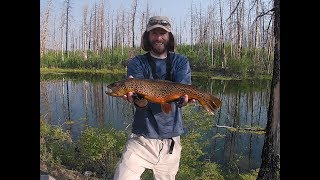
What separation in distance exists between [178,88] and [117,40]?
832 mm

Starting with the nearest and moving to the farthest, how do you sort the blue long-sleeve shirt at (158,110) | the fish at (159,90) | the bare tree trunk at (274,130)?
the fish at (159,90) → the blue long-sleeve shirt at (158,110) → the bare tree trunk at (274,130)

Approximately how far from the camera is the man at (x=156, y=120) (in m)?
3.00

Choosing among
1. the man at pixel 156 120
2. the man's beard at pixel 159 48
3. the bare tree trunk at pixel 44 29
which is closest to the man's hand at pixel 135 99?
the man at pixel 156 120

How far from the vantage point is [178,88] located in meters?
2.88

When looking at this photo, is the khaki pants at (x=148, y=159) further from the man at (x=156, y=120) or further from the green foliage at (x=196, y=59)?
the green foliage at (x=196, y=59)

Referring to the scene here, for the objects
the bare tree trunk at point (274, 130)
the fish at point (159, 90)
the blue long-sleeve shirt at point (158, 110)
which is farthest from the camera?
the bare tree trunk at point (274, 130)

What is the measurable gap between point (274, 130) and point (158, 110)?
919 millimetres

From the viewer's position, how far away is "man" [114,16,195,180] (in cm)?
300

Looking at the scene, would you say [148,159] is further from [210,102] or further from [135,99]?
[210,102]

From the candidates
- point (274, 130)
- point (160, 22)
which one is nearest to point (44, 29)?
point (160, 22)

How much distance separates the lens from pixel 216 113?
3.26m

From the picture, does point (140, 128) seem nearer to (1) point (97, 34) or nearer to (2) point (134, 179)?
(2) point (134, 179)

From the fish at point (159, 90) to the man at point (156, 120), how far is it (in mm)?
88
